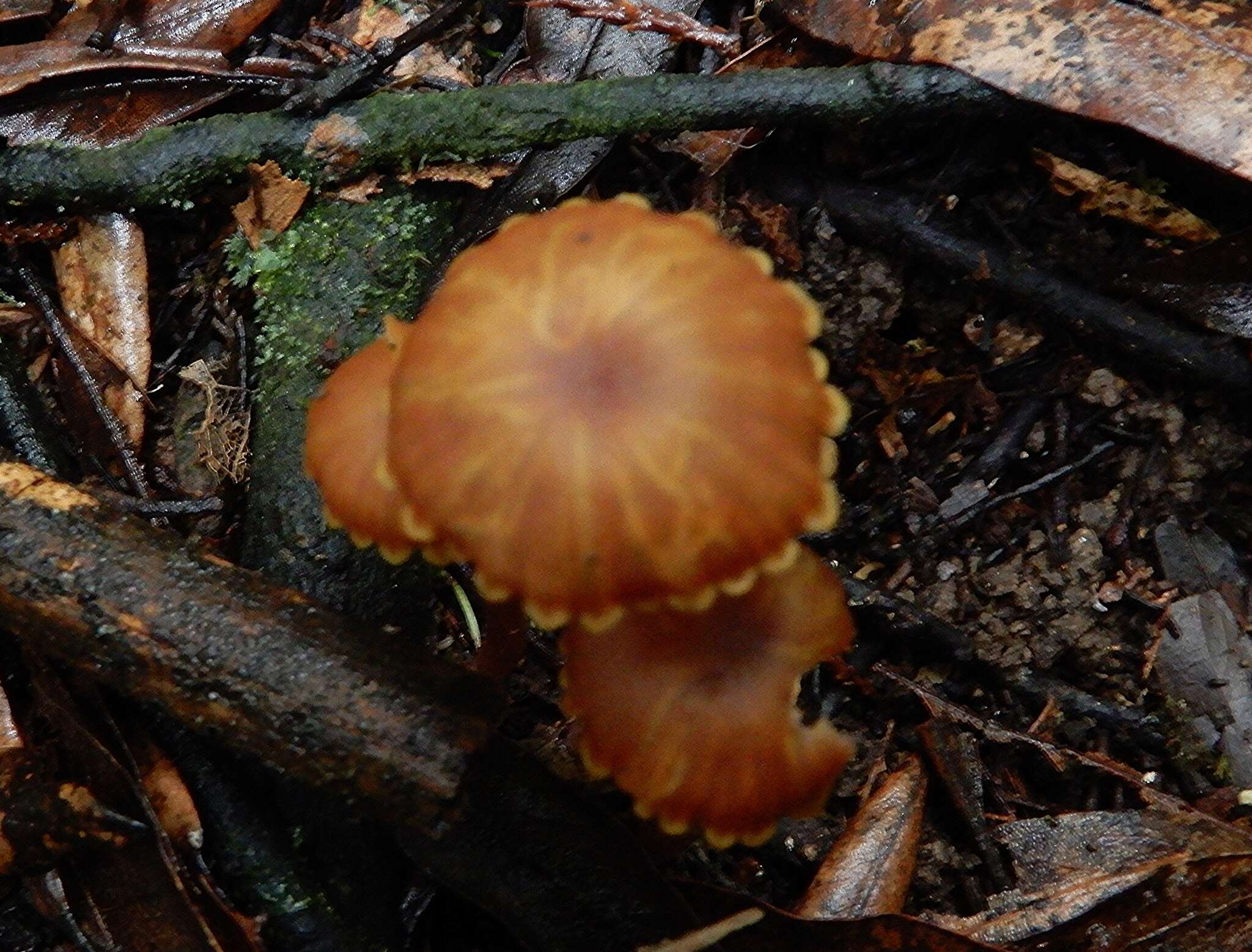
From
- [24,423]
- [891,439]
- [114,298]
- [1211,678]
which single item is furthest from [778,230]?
[24,423]

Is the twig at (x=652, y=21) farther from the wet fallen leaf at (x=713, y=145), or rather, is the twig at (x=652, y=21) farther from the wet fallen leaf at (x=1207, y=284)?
the wet fallen leaf at (x=1207, y=284)

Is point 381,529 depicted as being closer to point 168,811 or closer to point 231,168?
point 168,811

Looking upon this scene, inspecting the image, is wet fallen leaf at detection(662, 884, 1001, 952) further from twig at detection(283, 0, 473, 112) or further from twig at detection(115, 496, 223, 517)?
twig at detection(283, 0, 473, 112)

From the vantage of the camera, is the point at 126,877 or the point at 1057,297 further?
the point at 1057,297

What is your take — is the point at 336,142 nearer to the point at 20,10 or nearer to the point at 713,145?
the point at 713,145

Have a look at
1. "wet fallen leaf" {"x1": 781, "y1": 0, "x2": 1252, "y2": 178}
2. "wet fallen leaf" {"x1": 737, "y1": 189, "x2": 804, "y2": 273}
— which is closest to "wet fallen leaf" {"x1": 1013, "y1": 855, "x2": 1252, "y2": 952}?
"wet fallen leaf" {"x1": 781, "y1": 0, "x2": 1252, "y2": 178}

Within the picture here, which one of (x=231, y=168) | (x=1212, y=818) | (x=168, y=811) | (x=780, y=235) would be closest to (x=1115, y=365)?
(x=780, y=235)

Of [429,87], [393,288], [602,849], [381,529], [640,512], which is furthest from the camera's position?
[429,87]
